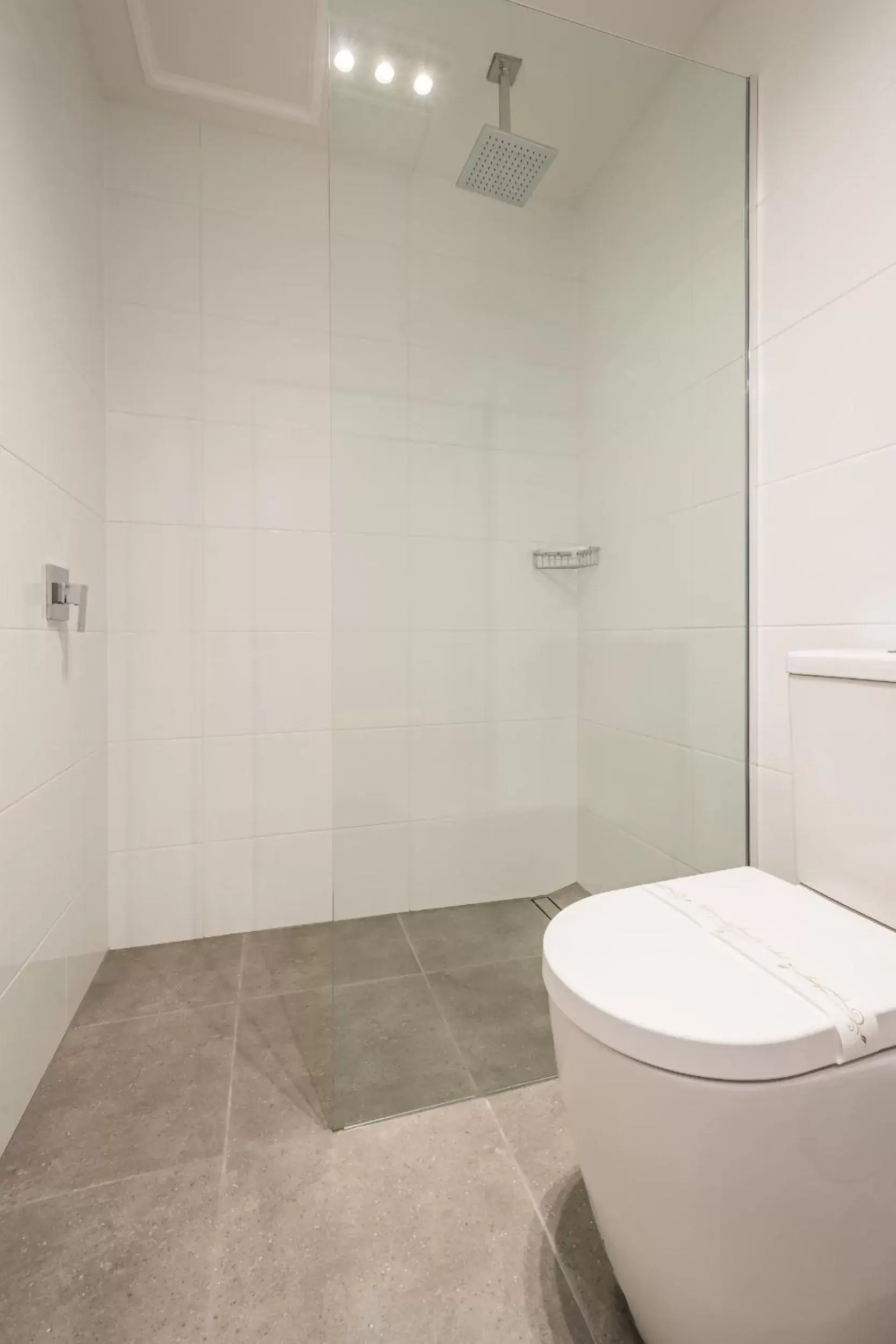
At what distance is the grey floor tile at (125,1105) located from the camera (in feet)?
Result: 3.44

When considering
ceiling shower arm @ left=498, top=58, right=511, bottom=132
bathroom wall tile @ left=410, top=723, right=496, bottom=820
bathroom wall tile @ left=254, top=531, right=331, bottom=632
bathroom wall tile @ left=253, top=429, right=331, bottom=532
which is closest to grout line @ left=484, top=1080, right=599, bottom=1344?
bathroom wall tile @ left=410, top=723, right=496, bottom=820

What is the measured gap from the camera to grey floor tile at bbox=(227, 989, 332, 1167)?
1.13 meters

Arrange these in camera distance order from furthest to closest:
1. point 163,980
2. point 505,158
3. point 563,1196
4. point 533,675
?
1. point 163,980
2. point 533,675
3. point 505,158
4. point 563,1196

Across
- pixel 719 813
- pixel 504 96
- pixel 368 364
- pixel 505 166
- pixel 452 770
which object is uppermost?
pixel 504 96

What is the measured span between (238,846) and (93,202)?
6.03 ft

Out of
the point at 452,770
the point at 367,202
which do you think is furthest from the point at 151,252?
the point at 452,770

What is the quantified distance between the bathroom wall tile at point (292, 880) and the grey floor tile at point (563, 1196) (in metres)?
0.90

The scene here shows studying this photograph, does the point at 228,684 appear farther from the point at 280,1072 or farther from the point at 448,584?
the point at 280,1072

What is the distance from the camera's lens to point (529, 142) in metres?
1.43

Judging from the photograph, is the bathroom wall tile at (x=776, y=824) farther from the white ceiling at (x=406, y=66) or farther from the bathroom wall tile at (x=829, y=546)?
the white ceiling at (x=406, y=66)

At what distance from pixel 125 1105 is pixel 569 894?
40.0 inches

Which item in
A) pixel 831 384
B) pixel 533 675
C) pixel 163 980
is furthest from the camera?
pixel 163 980

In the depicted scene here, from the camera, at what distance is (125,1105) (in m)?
1.19

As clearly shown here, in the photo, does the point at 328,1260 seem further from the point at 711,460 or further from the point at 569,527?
the point at 711,460
